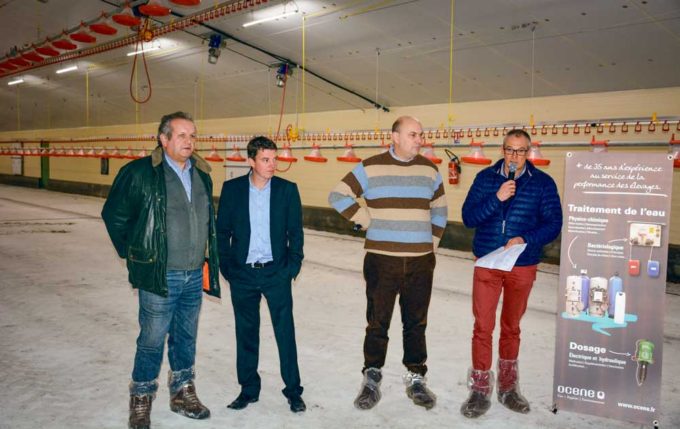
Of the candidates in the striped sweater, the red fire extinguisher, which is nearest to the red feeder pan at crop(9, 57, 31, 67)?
A: the red fire extinguisher

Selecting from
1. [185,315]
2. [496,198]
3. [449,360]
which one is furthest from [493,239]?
[185,315]

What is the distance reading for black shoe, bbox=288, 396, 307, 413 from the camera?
126 inches

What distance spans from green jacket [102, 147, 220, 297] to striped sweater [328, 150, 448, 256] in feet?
→ 3.47

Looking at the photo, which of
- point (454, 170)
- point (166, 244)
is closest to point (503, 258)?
point (166, 244)

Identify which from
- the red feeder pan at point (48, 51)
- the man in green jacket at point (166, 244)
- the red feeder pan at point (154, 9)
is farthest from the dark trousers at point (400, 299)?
the red feeder pan at point (48, 51)

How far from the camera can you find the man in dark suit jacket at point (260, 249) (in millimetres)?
3104

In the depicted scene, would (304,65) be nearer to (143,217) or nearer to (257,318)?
(257,318)

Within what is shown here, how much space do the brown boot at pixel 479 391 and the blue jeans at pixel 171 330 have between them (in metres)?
1.68

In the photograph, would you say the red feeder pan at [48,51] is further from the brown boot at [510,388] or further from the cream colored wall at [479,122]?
the brown boot at [510,388]

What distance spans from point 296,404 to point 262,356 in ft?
3.52

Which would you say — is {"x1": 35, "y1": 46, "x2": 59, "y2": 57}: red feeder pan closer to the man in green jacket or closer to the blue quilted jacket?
the man in green jacket

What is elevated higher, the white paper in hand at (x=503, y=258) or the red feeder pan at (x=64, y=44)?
the red feeder pan at (x=64, y=44)

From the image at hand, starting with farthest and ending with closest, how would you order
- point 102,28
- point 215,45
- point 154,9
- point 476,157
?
point 215,45 → point 102,28 → point 476,157 → point 154,9

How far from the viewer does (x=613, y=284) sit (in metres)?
3.04
